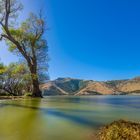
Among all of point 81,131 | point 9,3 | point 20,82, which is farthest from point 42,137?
point 20,82

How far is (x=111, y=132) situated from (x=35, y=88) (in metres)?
37.1

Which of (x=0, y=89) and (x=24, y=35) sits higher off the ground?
(x=24, y=35)

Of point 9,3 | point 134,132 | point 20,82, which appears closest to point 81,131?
point 134,132

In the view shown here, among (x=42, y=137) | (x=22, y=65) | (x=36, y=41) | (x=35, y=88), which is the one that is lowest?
(x=42, y=137)

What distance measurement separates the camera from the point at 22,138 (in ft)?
17.5

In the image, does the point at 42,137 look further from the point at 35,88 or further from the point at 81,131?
the point at 35,88

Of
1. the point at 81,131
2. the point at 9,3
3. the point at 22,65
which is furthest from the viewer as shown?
the point at 22,65

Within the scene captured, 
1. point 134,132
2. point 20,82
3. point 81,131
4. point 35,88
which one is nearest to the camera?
point 134,132

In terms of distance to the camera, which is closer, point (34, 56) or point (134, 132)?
point (134, 132)

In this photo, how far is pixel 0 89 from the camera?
206ft

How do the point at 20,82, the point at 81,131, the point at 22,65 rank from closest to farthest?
the point at 81,131
the point at 22,65
the point at 20,82

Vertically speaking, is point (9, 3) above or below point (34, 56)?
above

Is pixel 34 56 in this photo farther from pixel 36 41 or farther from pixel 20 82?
pixel 20 82

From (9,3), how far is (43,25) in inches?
327
